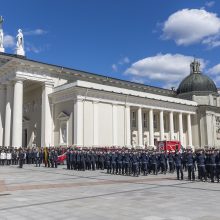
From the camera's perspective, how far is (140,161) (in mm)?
21016

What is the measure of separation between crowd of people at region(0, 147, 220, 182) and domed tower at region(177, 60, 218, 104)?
33.0 m

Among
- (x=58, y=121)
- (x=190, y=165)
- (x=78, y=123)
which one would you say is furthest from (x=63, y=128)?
(x=190, y=165)

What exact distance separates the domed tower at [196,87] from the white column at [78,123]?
2616cm

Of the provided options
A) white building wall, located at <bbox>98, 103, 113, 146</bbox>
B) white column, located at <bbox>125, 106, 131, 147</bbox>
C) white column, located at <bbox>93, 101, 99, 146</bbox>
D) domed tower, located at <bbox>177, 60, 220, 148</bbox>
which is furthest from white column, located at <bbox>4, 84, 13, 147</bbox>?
domed tower, located at <bbox>177, 60, 220, 148</bbox>

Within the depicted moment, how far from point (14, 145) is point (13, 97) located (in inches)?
259

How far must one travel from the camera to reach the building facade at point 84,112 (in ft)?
126

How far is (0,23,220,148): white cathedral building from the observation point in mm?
38344

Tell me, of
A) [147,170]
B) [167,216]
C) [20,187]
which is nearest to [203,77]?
[147,170]

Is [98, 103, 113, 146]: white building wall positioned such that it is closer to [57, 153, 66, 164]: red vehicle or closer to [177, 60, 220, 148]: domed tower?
[57, 153, 66, 164]: red vehicle

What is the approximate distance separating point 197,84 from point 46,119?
95.4 feet

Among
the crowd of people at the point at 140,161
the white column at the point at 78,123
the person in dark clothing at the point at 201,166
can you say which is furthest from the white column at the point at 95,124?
the person in dark clothing at the point at 201,166

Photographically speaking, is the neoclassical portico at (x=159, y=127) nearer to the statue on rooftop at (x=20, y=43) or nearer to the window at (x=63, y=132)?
the window at (x=63, y=132)

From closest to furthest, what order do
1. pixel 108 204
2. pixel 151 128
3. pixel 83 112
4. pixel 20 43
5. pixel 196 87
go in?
pixel 108 204 → pixel 83 112 → pixel 20 43 → pixel 151 128 → pixel 196 87

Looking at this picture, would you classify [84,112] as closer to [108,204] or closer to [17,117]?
[17,117]
